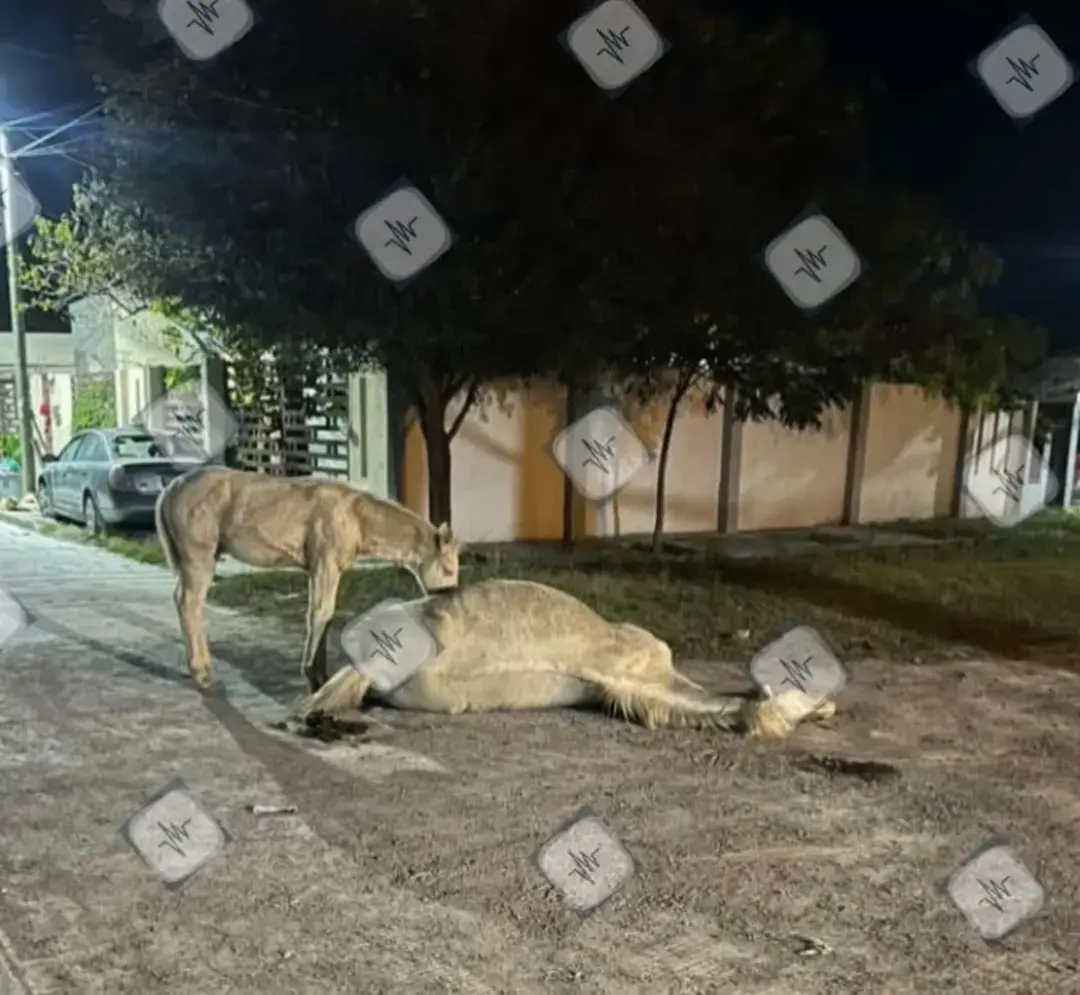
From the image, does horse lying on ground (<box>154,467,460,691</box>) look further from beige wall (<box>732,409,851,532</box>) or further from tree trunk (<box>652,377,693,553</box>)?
beige wall (<box>732,409,851,532</box>)

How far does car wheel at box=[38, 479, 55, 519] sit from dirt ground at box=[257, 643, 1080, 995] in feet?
33.8

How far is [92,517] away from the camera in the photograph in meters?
12.8

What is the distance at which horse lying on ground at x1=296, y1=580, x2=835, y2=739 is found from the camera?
5.55 metres

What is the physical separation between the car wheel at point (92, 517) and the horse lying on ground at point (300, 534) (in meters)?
7.28

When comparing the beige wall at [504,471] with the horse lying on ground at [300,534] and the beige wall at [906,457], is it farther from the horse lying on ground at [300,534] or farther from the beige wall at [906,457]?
the horse lying on ground at [300,534]

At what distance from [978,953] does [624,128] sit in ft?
21.6

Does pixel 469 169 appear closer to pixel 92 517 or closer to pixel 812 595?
pixel 812 595

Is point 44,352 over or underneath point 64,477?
over

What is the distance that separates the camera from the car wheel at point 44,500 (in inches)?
560

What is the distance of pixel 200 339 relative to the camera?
14.6m

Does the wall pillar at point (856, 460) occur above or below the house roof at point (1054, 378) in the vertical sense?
below

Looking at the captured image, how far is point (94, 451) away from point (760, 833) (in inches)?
429

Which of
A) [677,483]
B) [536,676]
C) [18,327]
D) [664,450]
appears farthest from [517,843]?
[18,327]

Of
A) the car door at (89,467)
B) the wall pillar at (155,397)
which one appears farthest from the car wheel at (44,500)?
the wall pillar at (155,397)
